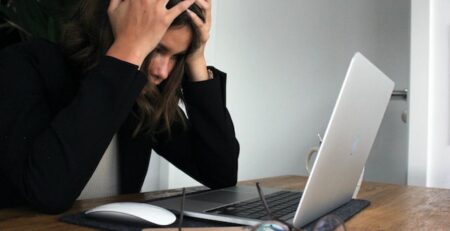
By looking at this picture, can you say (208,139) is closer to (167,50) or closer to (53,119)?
(167,50)

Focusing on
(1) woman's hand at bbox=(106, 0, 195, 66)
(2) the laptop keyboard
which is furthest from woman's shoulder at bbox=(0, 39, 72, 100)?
(2) the laptop keyboard

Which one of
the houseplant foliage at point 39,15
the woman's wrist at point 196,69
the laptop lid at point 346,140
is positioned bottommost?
the laptop lid at point 346,140

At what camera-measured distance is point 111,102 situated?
0.79 metres

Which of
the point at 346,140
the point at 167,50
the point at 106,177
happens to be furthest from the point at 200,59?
the point at 346,140

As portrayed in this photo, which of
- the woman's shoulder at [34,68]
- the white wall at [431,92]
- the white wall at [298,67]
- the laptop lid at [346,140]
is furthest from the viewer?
the white wall at [298,67]

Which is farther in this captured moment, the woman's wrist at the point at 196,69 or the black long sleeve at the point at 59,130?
the woman's wrist at the point at 196,69

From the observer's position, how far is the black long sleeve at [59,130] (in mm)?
748

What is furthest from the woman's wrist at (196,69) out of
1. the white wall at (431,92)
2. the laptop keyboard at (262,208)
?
the white wall at (431,92)

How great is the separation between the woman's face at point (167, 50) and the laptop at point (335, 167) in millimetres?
258

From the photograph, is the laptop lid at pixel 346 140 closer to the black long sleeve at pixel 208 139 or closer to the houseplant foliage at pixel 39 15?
the black long sleeve at pixel 208 139

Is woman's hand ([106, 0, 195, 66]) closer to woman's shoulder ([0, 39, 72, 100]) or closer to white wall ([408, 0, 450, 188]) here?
woman's shoulder ([0, 39, 72, 100])

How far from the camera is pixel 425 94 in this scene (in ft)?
5.65

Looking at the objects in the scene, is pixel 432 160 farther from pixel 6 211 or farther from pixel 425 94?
pixel 6 211

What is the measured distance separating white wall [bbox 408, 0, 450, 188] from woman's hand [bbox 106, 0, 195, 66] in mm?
1144
